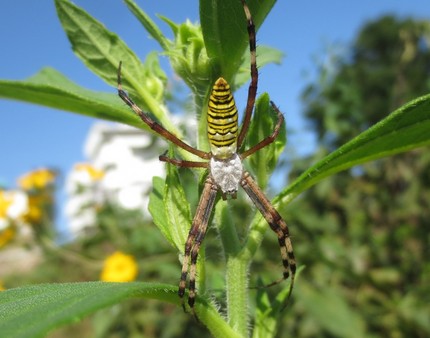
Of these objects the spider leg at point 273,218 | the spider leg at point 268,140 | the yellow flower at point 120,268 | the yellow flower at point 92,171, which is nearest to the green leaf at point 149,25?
the spider leg at point 268,140

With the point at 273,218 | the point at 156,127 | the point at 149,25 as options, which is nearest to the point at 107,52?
the point at 149,25

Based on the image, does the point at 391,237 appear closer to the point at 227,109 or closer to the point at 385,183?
the point at 385,183

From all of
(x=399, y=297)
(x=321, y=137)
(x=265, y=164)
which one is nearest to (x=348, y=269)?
(x=399, y=297)

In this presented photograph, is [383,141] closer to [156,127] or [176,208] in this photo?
[176,208]

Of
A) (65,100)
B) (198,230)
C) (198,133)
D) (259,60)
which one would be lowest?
(198,230)

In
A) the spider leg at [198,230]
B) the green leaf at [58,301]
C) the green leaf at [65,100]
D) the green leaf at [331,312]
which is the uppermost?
the green leaf at [65,100]

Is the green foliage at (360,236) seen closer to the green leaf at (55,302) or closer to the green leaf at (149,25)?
the green leaf at (149,25)
